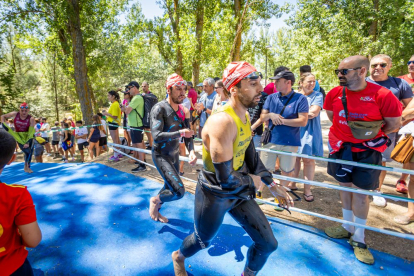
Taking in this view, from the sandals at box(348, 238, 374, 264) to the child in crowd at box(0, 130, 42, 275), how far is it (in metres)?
3.48

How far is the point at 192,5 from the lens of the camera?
42.9 feet

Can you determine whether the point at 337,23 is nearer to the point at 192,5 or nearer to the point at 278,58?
the point at 192,5

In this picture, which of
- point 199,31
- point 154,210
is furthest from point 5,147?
point 199,31

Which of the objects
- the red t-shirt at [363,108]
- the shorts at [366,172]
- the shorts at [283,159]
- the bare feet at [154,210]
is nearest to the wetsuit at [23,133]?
the bare feet at [154,210]

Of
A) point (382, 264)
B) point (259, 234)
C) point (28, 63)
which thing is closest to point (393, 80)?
point (382, 264)

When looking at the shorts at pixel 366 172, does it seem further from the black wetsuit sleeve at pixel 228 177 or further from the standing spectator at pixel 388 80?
the black wetsuit sleeve at pixel 228 177

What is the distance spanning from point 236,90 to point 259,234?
135 cm

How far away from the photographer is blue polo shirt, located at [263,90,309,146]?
376 cm

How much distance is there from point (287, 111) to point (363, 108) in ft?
4.16

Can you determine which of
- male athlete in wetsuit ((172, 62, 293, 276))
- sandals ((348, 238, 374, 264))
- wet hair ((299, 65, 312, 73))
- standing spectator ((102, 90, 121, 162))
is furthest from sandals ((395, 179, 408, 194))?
standing spectator ((102, 90, 121, 162))

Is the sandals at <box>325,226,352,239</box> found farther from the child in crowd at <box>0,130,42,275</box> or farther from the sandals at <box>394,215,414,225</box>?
the child in crowd at <box>0,130,42,275</box>

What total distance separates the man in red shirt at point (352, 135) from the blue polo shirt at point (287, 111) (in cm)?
56

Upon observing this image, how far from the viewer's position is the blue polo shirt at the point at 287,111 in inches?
148

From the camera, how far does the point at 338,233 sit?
3238 mm
